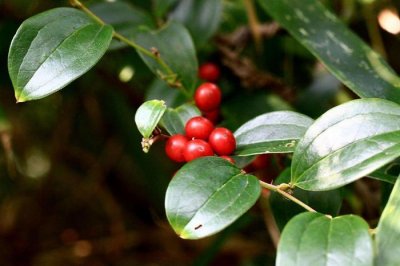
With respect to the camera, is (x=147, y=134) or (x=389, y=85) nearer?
(x=147, y=134)

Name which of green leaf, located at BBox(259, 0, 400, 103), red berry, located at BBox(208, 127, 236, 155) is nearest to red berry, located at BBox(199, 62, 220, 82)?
green leaf, located at BBox(259, 0, 400, 103)

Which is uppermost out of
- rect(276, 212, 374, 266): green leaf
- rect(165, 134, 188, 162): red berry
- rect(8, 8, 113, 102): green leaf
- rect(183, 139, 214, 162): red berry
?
rect(8, 8, 113, 102): green leaf

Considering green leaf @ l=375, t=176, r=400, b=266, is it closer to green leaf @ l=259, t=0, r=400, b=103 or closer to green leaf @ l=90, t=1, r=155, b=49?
green leaf @ l=259, t=0, r=400, b=103

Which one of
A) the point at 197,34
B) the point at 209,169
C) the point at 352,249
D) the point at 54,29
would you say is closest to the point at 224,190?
the point at 209,169

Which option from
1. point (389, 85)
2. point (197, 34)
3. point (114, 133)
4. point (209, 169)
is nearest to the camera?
point (209, 169)

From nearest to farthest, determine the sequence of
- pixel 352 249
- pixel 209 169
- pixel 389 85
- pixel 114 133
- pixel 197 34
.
→ pixel 352 249 → pixel 209 169 → pixel 389 85 → pixel 197 34 → pixel 114 133

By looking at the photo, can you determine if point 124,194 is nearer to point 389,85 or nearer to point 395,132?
point 389,85

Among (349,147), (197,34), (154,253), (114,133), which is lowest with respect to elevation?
(154,253)

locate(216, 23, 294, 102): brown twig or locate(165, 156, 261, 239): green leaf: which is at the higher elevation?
locate(165, 156, 261, 239): green leaf
